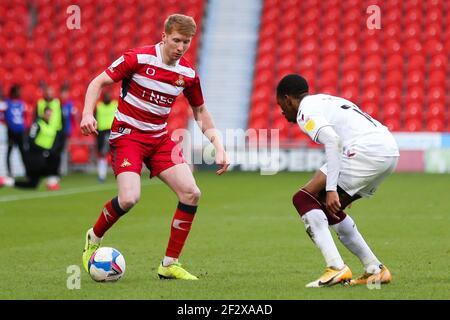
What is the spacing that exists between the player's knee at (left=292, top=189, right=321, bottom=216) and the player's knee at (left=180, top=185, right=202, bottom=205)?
1.06 meters

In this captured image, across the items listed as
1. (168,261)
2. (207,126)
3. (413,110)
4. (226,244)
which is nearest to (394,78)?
(413,110)

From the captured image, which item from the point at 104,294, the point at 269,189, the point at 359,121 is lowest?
the point at 269,189

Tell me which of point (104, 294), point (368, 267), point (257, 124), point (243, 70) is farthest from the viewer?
point (243, 70)

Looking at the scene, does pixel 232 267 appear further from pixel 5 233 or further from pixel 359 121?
pixel 5 233

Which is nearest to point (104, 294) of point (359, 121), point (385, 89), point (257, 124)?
point (359, 121)

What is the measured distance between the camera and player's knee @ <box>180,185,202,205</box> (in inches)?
297

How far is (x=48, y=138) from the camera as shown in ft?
59.3

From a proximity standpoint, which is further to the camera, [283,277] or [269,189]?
[269,189]

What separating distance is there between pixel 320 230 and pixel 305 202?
242mm

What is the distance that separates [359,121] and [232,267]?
197cm

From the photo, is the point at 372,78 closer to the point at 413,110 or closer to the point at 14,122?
the point at 413,110

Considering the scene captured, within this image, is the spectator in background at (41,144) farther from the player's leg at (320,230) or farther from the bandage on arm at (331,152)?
the bandage on arm at (331,152)

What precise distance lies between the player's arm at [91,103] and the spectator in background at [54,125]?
10.7 m

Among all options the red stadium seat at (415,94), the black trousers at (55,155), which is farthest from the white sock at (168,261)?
the red stadium seat at (415,94)
